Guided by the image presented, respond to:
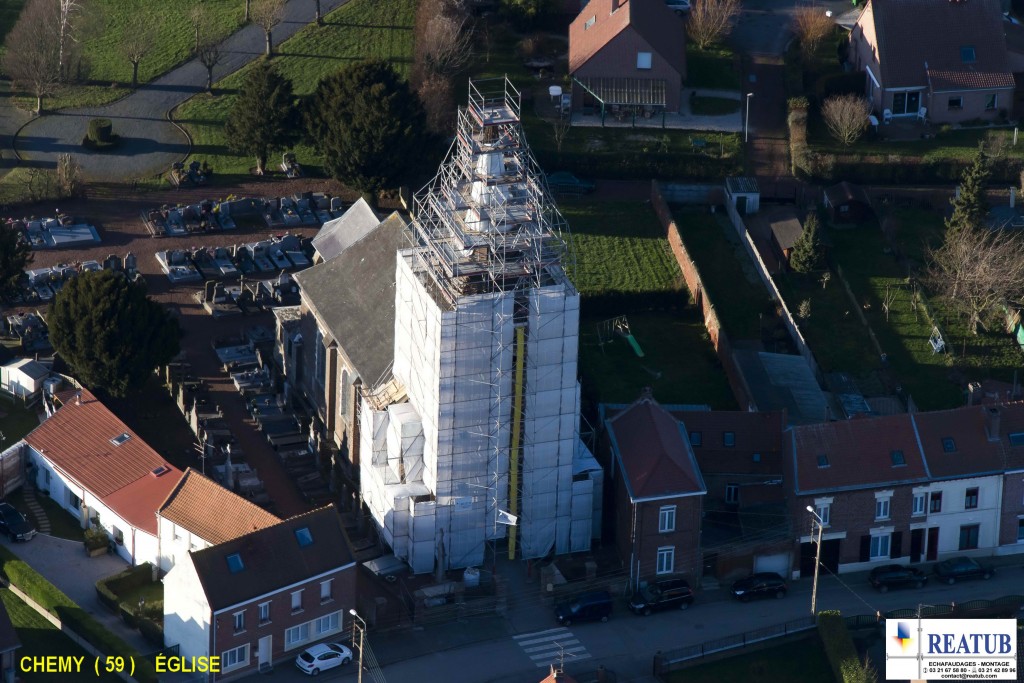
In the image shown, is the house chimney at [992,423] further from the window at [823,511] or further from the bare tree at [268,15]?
the bare tree at [268,15]

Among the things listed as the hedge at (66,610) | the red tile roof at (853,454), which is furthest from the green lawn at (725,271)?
the hedge at (66,610)

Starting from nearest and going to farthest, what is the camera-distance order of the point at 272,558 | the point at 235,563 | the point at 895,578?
1. the point at 235,563
2. the point at 272,558
3. the point at 895,578

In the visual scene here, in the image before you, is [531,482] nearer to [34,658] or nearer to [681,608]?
[681,608]

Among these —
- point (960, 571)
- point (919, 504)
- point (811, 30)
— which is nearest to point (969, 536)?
point (960, 571)

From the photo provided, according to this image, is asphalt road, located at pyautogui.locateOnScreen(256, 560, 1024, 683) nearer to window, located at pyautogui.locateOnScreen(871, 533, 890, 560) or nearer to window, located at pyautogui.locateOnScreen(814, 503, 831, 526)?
window, located at pyautogui.locateOnScreen(871, 533, 890, 560)

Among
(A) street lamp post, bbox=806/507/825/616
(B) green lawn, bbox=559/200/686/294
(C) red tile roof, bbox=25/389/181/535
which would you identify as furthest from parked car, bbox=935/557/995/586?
(C) red tile roof, bbox=25/389/181/535

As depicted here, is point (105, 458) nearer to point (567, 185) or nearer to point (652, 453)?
point (652, 453)
